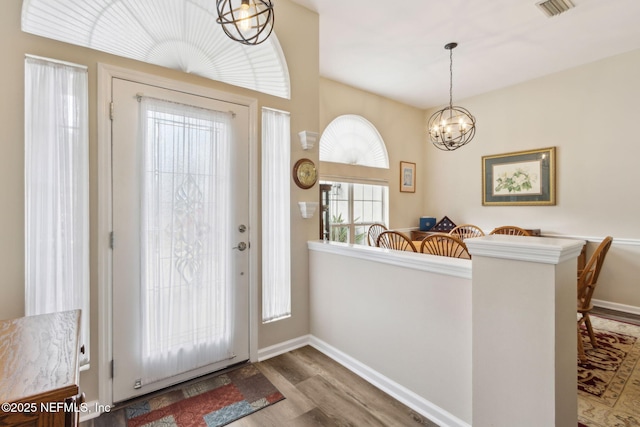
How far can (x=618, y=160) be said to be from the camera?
3729 mm

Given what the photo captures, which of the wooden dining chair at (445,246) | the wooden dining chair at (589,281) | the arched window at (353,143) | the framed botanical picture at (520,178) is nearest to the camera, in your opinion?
the wooden dining chair at (589,281)

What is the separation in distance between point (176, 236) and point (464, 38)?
3.61 meters

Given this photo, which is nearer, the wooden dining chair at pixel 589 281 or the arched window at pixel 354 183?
the wooden dining chair at pixel 589 281

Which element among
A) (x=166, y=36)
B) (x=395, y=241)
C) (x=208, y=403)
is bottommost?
(x=208, y=403)

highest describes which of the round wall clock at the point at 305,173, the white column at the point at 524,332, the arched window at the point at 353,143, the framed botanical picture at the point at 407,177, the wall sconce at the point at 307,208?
the arched window at the point at 353,143

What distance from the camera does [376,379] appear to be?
2182 mm

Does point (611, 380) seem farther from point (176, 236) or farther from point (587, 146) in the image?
point (176, 236)

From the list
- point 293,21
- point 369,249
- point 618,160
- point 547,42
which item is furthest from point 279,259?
point 618,160

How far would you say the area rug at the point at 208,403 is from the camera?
1830mm

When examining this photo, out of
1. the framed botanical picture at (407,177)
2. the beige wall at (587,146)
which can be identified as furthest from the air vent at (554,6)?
the framed botanical picture at (407,177)

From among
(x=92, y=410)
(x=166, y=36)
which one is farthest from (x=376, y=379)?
(x=166, y=36)

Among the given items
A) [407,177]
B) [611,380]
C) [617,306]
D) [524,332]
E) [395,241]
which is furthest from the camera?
[407,177]

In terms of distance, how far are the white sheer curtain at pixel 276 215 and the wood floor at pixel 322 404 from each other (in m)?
0.53

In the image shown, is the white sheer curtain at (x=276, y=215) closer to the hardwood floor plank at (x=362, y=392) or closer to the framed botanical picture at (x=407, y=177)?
the hardwood floor plank at (x=362, y=392)
